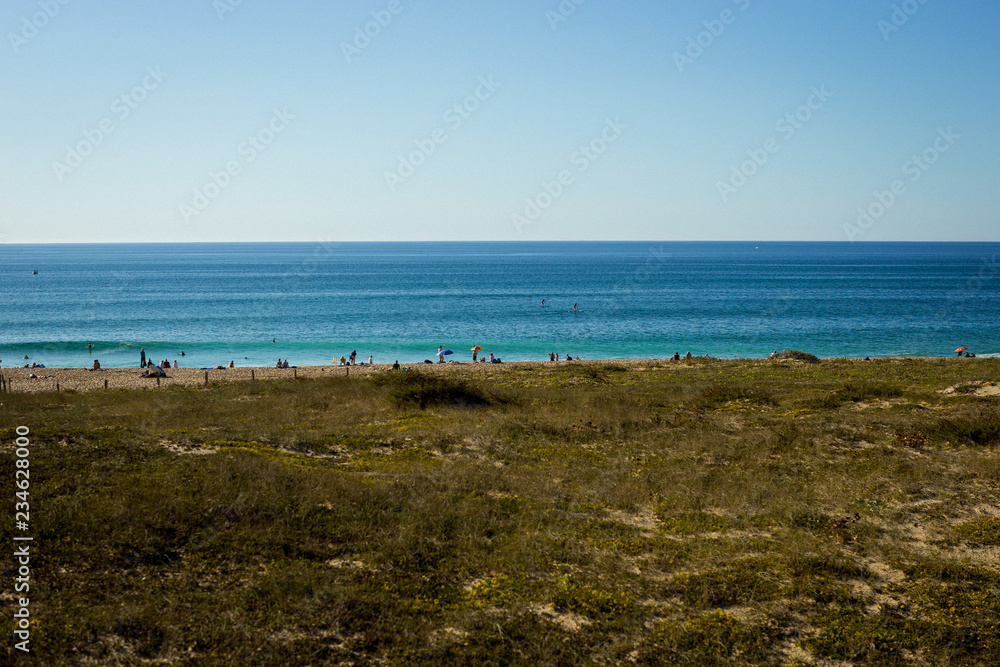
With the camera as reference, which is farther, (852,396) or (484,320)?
(484,320)

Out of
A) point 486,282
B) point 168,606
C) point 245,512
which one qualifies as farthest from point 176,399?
point 486,282

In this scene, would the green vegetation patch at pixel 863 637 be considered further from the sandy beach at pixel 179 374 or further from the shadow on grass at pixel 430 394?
the sandy beach at pixel 179 374

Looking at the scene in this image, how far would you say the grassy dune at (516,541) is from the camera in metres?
9.20

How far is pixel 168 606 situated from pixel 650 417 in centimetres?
1736

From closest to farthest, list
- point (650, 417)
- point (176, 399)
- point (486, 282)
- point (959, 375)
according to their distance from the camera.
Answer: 1. point (650, 417)
2. point (176, 399)
3. point (959, 375)
4. point (486, 282)

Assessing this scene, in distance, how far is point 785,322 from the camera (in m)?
85.4

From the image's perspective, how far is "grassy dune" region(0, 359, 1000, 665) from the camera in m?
9.20

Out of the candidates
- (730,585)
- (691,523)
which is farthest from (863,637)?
(691,523)

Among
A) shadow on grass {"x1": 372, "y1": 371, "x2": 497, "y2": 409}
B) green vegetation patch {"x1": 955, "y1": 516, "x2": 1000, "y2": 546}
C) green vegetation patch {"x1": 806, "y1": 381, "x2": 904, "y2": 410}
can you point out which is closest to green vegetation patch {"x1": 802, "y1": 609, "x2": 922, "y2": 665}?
green vegetation patch {"x1": 955, "y1": 516, "x2": 1000, "y2": 546}

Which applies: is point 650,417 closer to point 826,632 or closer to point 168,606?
point 826,632

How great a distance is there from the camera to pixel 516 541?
41.1 feet

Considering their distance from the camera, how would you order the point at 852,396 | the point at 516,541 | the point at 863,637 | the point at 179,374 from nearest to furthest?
the point at 863,637
the point at 516,541
the point at 852,396
the point at 179,374

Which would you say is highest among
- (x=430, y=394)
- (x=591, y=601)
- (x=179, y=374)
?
(x=430, y=394)

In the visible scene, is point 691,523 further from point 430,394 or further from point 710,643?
point 430,394
